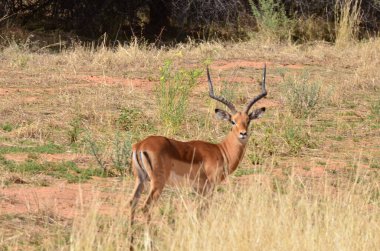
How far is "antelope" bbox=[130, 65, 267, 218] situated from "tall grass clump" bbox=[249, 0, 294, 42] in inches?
396

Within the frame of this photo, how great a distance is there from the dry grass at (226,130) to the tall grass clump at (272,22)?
595 mm

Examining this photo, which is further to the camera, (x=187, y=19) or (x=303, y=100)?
(x=187, y=19)

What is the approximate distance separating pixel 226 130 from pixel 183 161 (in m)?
3.78

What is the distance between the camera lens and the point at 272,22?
17516 mm

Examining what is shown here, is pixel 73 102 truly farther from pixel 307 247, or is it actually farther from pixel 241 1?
pixel 241 1

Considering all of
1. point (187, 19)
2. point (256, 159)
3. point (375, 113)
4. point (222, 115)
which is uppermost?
point (187, 19)

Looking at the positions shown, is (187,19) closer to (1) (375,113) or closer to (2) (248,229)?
(1) (375,113)

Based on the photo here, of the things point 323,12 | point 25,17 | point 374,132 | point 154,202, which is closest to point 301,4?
point 323,12

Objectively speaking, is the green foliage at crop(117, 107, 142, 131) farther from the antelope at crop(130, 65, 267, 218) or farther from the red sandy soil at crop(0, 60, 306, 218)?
the antelope at crop(130, 65, 267, 218)

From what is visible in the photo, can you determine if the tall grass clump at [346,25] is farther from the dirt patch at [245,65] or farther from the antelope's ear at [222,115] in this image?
the antelope's ear at [222,115]

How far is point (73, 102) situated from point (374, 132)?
3869 millimetres

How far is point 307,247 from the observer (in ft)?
18.5

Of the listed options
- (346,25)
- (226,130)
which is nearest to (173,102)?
(226,130)

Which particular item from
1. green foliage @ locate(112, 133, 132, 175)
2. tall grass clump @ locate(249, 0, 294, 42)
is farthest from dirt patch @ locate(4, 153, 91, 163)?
tall grass clump @ locate(249, 0, 294, 42)
